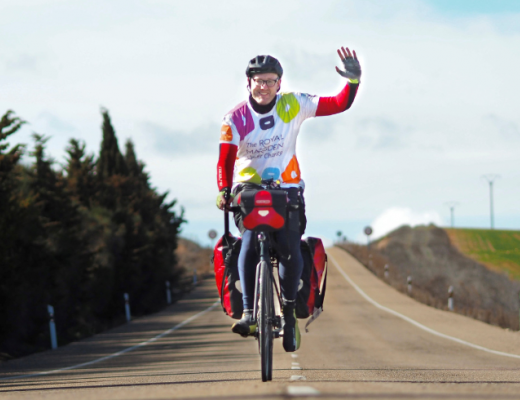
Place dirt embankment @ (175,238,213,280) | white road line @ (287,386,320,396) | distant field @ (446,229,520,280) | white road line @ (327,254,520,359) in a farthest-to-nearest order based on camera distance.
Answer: distant field @ (446,229,520,280) < dirt embankment @ (175,238,213,280) < white road line @ (327,254,520,359) < white road line @ (287,386,320,396)

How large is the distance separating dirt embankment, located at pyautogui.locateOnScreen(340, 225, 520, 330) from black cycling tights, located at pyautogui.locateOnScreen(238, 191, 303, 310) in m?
33.0

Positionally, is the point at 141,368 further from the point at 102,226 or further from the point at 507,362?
the point at 102,226

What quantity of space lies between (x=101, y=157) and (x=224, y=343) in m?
34.0

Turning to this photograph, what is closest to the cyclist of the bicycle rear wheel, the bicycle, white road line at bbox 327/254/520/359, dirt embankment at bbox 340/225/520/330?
the bicycle

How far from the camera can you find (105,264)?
32.6 metres

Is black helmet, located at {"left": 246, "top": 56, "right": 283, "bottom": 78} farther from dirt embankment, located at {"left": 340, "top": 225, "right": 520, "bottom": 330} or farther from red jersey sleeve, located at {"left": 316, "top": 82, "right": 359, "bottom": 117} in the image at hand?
dirt embankment, located at {"left": 340, "top": 225, "right": 520, "bottom": 330}

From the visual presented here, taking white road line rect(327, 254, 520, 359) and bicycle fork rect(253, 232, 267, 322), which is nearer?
bicycle fork rect(253, 232, 267, 322)

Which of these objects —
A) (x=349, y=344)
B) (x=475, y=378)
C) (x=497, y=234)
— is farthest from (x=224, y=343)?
(x=497, y=234)

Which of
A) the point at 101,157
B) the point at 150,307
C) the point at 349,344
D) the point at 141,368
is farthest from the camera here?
the point at 101,157

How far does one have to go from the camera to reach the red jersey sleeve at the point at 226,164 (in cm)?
733

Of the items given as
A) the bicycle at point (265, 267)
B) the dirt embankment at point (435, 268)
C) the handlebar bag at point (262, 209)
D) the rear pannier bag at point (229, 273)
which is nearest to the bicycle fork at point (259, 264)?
the bicycle at point (265, 267)

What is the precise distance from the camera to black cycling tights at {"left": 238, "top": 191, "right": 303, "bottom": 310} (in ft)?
24.0

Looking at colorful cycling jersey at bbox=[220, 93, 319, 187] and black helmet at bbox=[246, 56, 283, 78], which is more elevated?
black helmet at bbox=[246, 56, 283, 78]

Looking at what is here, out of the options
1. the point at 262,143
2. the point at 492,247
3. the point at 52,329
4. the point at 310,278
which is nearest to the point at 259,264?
the point at 310,278
